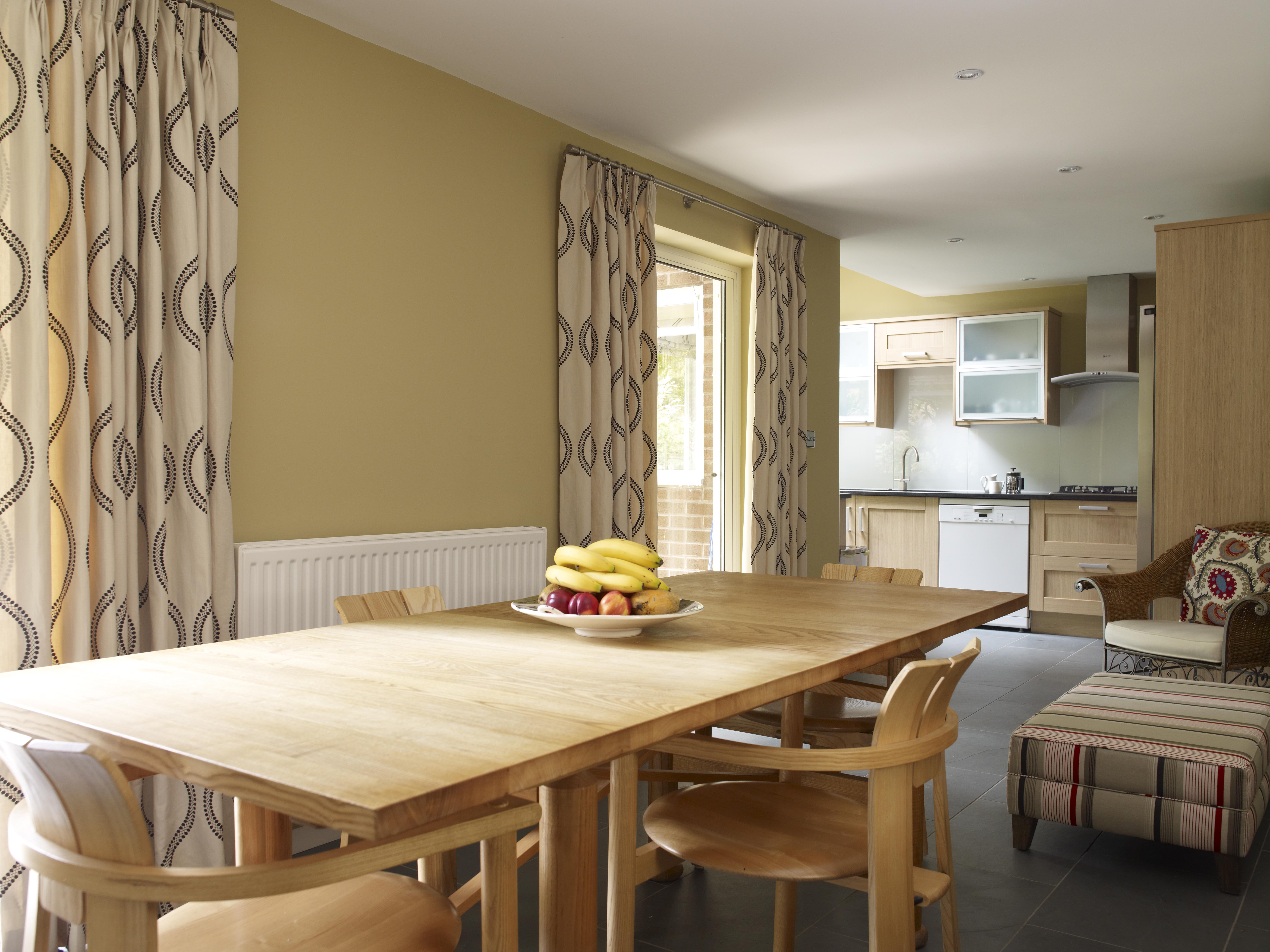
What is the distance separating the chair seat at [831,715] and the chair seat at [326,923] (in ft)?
4.19

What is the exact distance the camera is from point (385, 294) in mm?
3279

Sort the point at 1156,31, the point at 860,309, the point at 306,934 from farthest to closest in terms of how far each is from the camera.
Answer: the point at 860,309 → the point at 1156,31 → the point at 306,934

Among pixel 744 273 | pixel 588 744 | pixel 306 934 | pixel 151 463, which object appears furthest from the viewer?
pixel 744 273

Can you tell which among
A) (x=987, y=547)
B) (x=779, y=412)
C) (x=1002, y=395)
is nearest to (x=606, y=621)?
(x=779, y=412)

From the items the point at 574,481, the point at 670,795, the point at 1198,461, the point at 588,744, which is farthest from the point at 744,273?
the point at 588,744

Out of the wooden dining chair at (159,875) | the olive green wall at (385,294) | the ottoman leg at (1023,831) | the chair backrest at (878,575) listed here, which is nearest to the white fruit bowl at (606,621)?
the wooden dining chair at (159,875)

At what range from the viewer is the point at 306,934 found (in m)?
1.29

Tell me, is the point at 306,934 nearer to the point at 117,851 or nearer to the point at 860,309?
the point at 117,851

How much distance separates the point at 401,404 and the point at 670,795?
1883mm

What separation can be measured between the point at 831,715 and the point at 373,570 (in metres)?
1.47

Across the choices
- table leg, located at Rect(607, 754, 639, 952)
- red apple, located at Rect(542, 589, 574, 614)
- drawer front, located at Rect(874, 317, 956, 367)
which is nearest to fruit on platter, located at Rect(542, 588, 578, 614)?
red apple, located at Rect(542, 589, 574, 614)

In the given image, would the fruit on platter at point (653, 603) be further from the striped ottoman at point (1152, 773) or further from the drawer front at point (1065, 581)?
the drawer front at point (1065, 581)

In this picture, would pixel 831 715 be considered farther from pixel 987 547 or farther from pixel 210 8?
pixel 987 547

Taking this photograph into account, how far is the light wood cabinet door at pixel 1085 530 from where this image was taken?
641cm
